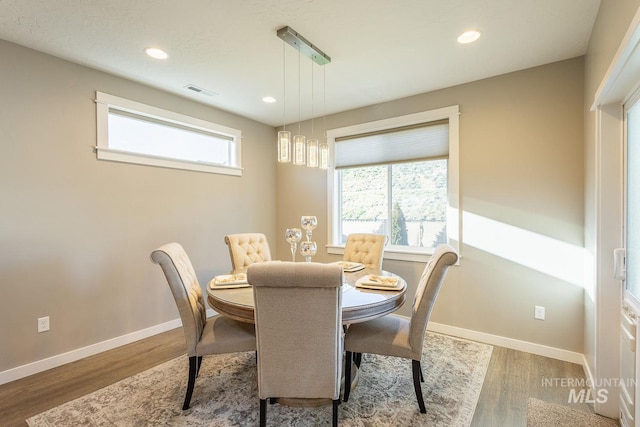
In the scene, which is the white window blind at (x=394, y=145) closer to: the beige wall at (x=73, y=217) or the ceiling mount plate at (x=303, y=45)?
the ceiling mount plate at (x=303, y=45)

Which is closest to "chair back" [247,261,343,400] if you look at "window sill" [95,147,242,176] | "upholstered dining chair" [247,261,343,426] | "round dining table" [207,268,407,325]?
"upholstered dining chair" [247,261,343,426]

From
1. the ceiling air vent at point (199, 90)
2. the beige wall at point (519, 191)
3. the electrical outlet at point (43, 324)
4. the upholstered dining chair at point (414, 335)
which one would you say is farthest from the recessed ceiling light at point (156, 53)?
the upholstered dining chair at point (414, 335)

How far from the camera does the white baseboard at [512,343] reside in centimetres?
260

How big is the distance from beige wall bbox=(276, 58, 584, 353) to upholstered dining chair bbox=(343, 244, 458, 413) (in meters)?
1.34

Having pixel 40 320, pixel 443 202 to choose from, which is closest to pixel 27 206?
pixel 40 320

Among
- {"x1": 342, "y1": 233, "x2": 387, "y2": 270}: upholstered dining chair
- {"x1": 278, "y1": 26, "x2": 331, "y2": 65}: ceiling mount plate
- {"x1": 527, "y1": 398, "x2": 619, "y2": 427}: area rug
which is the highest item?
{"x1": 278, "y1": 26, "x2": 331, "y2": 65}: ceiling mount plate

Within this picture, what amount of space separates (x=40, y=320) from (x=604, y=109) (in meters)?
4.51

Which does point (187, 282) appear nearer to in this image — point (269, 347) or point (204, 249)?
point (269, 347)

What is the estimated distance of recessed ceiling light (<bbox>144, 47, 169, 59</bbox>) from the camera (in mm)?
2475

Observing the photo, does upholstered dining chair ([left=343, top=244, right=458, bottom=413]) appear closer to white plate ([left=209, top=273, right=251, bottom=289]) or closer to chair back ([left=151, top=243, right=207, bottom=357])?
white plate ([left=209, top=273, right=251, bottom=289])

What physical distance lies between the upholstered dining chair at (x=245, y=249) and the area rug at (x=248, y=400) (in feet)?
2.92

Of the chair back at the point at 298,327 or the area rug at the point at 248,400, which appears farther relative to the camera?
the area rug at the point at 248,400

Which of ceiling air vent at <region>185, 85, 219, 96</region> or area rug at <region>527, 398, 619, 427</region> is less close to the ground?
ceiling air vent at <region>185, 85, 219, 96</region>

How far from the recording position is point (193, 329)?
1.93m
